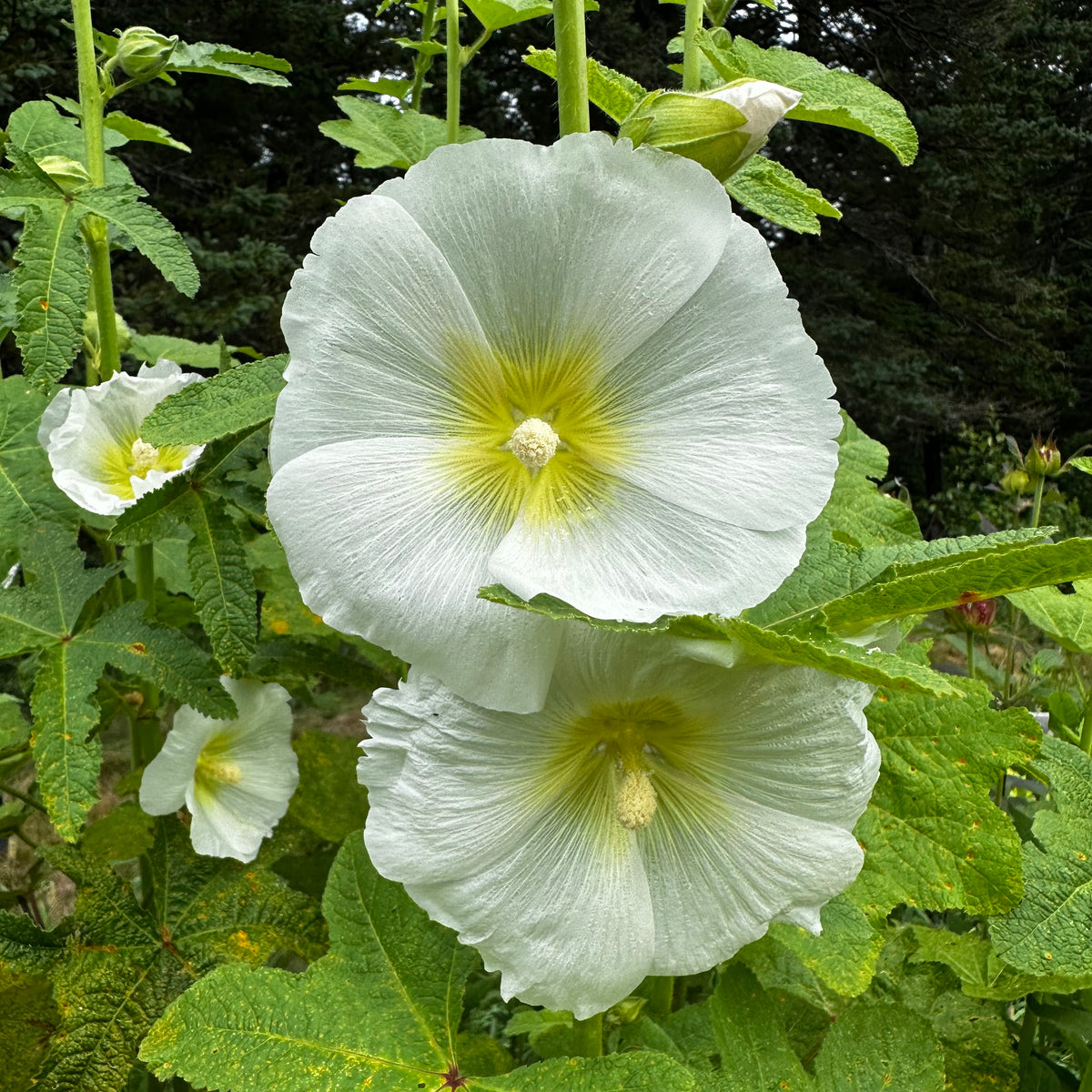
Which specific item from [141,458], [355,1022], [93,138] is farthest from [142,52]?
[355,1022]

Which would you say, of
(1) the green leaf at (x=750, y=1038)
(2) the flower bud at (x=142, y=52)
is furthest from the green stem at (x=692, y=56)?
(1) the green leaf at (x=750, y=1038)

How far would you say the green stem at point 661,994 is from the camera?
841 mm

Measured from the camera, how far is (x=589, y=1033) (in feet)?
2.22

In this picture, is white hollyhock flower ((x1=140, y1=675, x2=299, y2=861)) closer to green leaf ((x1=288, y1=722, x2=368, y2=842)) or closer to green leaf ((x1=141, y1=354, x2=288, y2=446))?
green leaf ((x1=288, y1=722, x2=368, y2=842))

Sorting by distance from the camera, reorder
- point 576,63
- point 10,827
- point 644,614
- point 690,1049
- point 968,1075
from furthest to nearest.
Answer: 1. point 10,827
2. point 968,1075
3. point 690,1049
4. point 576,63
5. point 644,614

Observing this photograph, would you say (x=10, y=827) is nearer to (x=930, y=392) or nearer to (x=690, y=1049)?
(x=690, y=1049)

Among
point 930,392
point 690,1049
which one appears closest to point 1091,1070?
point 690,1049

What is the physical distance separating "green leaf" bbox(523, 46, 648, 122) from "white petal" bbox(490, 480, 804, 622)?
0.34 metres

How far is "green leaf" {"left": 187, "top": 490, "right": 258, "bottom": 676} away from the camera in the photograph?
2.57 feet

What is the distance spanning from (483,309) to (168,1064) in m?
0.48

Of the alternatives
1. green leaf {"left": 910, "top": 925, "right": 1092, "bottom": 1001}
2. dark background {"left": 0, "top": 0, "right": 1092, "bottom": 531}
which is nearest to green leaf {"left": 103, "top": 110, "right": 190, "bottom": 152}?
green leaf {"left": 910, "top": 925, "right": 1092, "bottom": 1001}

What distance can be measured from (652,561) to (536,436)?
0.09m

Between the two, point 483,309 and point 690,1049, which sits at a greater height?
point 483,309

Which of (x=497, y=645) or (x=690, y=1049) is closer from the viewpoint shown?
(x=497, y=645)
